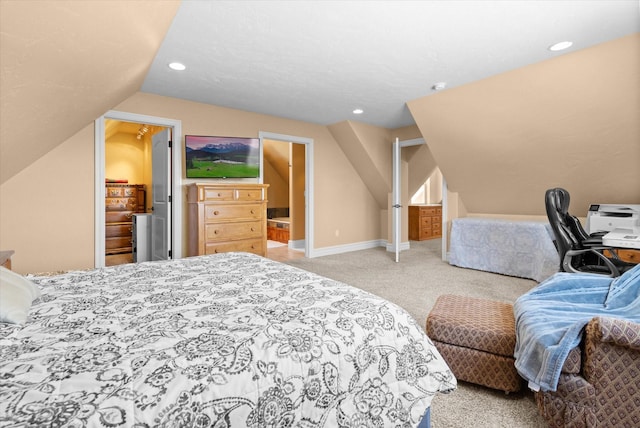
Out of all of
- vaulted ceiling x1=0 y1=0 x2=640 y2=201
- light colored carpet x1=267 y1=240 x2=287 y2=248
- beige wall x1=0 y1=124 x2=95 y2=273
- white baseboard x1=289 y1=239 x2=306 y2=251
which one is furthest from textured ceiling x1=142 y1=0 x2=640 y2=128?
light colored carpet x1=267 y1=240 x2=287 y2=248

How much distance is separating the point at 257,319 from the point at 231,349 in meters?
0.20

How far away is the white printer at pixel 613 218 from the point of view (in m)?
3.40

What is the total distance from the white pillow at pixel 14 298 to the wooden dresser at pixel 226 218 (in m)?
2.52

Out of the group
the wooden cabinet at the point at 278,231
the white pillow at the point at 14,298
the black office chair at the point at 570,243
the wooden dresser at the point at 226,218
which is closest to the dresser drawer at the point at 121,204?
the wooden dresser at the point at 226,218

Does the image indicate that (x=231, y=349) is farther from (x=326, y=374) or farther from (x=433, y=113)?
(x=433, y=113)

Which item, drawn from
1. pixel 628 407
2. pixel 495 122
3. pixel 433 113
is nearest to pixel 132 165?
pixel 433 113

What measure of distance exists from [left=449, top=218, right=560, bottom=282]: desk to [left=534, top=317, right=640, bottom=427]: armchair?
122 inches

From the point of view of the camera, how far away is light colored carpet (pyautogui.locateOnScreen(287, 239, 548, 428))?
5.12ft

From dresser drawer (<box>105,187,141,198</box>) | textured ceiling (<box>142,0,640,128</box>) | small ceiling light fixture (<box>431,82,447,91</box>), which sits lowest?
dresser drawer (<box>105,187,141,198</box>)

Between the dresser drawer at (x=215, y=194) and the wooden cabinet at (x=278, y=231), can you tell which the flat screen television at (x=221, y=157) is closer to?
the dresser drawer at (x=215, y=194)

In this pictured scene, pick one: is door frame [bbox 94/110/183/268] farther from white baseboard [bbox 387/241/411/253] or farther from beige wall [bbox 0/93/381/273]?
white baseboard [bbox 387/241/411/253]

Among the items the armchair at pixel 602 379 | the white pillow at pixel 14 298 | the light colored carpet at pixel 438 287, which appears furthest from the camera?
the light colored carpet at pixel 438 287

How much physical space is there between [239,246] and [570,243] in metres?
3.47

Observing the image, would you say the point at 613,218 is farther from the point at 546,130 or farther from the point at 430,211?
the point at 430,211
